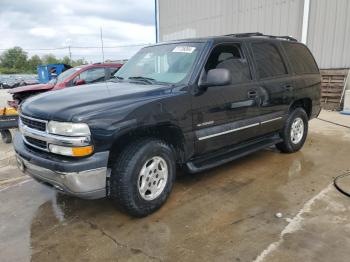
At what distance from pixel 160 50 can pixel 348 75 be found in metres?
8.15

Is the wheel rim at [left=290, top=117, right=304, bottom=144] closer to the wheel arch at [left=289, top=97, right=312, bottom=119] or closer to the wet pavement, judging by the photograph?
the wheel arch at [left=289, top=97, right=312, bottom=119]

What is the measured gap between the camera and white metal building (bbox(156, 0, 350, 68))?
33.8ft

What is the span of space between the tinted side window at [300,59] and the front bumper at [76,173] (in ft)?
12.3

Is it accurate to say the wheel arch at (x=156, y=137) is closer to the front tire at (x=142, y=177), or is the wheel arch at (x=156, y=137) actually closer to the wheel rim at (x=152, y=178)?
the front tire at (x=142, y=177)

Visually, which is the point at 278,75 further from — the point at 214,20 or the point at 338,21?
the point at 214,20

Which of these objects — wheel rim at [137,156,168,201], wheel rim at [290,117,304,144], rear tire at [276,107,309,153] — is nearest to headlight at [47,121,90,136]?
wheel rim at [137,156,168,201]

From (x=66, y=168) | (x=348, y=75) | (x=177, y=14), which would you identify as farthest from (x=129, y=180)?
(x=177, y=14)

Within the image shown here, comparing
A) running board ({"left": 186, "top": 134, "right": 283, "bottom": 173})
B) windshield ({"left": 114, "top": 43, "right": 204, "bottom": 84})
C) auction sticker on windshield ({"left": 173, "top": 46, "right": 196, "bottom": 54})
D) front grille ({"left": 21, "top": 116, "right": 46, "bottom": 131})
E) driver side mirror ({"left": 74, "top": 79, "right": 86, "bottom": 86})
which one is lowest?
running board ({"left": 186, "top": 134, "right": 283, "bottom": 173})

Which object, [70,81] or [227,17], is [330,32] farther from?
[70,81]

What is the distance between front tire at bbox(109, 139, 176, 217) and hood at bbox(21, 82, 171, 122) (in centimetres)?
46

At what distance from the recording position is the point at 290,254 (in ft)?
8.96

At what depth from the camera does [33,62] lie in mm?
87062

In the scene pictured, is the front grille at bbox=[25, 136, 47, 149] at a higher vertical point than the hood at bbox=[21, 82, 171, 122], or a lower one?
lower

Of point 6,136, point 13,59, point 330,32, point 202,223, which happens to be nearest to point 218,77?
point 202,223
